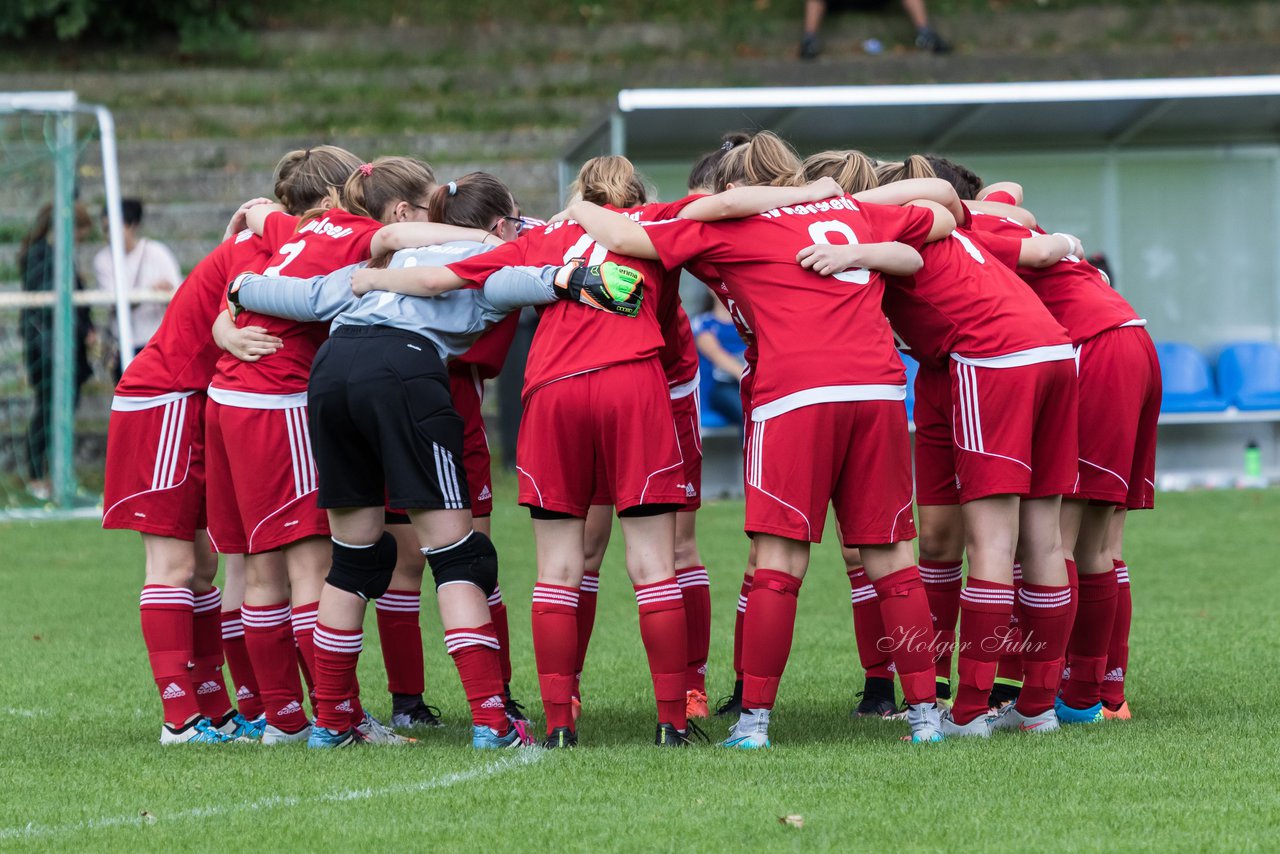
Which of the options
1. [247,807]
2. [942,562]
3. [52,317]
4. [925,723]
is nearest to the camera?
[247,807]

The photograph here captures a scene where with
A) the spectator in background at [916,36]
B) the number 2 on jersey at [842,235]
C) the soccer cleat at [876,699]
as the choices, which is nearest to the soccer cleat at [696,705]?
the soccer cleat at [876,699]

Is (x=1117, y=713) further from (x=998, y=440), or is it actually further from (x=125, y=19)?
(x=125, y=19)

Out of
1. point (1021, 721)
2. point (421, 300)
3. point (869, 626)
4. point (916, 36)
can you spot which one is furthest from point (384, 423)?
point (916, 36)

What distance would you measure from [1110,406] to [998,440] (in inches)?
21.9

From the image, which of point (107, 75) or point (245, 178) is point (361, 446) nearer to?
point (245, 178)

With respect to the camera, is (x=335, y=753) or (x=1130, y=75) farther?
(x=1130, y=75)

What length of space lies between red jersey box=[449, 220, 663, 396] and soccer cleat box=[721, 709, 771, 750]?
3.67ft

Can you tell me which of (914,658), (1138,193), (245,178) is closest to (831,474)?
(914,658)

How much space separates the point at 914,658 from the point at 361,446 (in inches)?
69.7

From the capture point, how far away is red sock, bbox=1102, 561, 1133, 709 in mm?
5324

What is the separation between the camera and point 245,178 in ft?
57.8

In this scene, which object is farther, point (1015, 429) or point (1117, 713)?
point (1117, 713)

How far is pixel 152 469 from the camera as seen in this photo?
5.29 metres

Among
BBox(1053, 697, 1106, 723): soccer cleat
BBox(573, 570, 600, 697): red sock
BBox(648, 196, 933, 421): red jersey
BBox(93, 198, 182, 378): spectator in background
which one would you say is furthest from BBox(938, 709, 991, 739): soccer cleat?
BBox(93, 198, 182, 378): spectator in background
